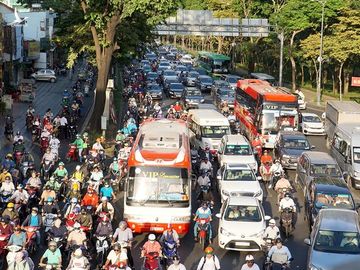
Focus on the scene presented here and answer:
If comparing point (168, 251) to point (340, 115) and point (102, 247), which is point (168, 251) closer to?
point (102, 247)

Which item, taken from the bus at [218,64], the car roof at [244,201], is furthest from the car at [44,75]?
the car roof at [244,201]

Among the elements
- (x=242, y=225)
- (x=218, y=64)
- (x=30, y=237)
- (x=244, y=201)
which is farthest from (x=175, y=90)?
(x=30, y=237)

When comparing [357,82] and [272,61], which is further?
[272,61]

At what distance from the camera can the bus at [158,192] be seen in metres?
19.5

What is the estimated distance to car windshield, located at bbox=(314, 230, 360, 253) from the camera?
1658cm

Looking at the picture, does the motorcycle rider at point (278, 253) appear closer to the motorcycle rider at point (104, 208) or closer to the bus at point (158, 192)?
the bus at point (158, 192)

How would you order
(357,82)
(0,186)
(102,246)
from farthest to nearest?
(357,82) < (0,186) < (102,246)

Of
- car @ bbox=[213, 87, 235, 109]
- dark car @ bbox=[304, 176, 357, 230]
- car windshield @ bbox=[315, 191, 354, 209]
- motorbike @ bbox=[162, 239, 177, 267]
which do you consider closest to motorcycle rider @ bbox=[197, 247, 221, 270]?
motorbike @ bbox=[162, 239, 177, 267]

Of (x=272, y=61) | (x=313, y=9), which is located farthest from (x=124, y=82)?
(x=272, y=61)

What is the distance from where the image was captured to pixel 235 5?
93.2 metres

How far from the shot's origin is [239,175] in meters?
24.9

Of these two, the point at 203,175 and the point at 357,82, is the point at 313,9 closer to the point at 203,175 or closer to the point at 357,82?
the point at 357,82

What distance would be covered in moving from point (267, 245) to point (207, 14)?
68.3 metres

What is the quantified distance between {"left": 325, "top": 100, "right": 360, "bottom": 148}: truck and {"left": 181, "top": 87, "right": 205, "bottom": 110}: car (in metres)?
14.6
